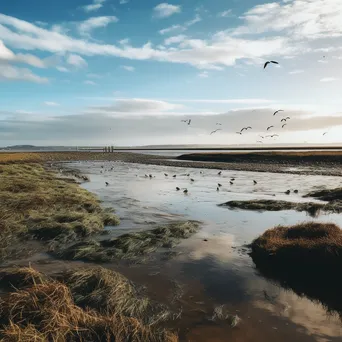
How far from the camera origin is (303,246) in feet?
30.1

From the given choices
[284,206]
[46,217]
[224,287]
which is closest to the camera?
[224,287]

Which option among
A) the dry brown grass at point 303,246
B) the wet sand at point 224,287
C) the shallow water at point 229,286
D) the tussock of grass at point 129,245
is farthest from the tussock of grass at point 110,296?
the dry brown grass at point 303,246

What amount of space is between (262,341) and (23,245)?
28.0ft

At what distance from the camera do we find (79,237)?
1185cm

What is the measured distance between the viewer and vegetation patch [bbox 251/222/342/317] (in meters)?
7.59

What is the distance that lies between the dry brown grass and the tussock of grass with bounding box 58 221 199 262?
3184 mm

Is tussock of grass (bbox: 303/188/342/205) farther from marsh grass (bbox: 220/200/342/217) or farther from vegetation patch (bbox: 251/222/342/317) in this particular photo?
vegetation patch (bbox: 251/222/342/317)

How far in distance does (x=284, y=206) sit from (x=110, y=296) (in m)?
14.7

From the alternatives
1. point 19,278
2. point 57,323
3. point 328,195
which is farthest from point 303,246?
point 328,195

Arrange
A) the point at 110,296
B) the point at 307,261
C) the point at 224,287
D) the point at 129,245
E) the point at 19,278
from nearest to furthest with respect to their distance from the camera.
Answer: the point at 110,296
the point at 19,278
the point at 224,287
the point at 307,261
the point at 129,245

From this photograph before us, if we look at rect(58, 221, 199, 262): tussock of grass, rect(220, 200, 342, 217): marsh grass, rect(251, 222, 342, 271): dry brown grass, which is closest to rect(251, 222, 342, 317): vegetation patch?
rect(251, 222, 342, 271): dry brown grass

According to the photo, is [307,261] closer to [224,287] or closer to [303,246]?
[303,246]

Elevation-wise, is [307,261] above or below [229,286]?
above

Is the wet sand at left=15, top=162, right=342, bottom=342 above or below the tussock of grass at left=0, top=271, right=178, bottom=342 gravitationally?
below
